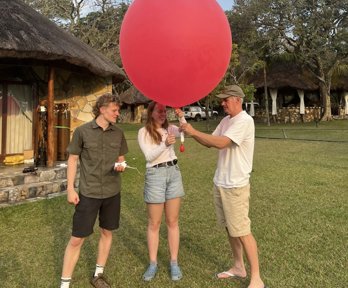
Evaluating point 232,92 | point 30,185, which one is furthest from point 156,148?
point 30,185

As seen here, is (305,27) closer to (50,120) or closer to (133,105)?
(133,105)

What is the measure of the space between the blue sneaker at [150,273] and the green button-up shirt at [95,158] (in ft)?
2.59

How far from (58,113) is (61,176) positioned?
178cm

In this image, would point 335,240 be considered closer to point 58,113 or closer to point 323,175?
point 323,175

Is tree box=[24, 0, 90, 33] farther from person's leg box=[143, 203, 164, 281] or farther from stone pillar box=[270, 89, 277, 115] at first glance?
person's leg box=[143, 203, 164, 281]

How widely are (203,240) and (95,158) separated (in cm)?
189

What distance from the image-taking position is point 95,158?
308 centimetres

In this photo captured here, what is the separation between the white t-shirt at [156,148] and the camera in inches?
126

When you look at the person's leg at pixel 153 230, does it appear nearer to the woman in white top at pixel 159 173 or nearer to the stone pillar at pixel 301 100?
the woman in white top at pixel 159 173

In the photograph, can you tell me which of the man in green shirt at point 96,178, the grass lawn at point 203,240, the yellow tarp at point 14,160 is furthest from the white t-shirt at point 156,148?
the yellow tarp at point 14,160

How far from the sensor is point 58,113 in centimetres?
842

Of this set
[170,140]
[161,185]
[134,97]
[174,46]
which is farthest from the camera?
[134,97]

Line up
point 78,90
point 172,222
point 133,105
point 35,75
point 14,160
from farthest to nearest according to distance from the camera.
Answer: point 133,105, point 78,90, point 35,75, point 14,160, point 172,222

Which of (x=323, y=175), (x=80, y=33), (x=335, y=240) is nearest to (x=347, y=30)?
(x=80, y=33)
